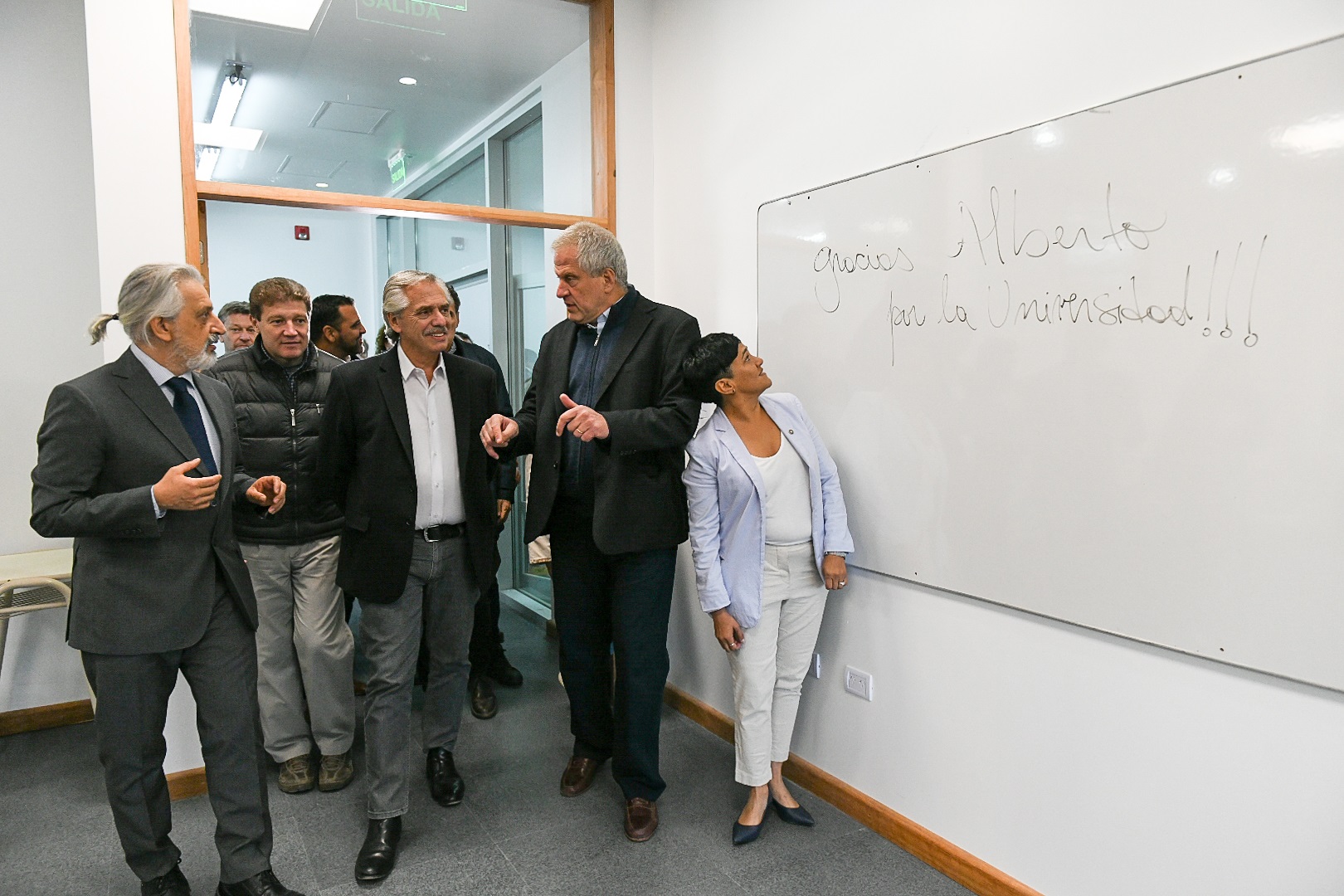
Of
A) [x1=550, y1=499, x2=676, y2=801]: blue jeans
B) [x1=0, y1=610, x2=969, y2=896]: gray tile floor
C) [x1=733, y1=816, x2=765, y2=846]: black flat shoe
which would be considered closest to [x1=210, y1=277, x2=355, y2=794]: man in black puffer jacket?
[x1=0, y1=610, x2=969, y2=896]: gray tile floor

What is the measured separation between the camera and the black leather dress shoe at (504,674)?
377 cm

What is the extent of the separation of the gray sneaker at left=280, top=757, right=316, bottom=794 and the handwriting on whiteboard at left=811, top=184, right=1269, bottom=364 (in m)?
2.33

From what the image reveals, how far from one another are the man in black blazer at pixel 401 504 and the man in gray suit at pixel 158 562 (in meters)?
0.30

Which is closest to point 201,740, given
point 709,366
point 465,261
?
point 709,366

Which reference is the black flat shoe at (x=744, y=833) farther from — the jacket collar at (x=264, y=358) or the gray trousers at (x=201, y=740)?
the jacket collar at (x=264, y=358)

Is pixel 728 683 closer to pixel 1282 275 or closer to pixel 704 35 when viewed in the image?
pixel 1282 275

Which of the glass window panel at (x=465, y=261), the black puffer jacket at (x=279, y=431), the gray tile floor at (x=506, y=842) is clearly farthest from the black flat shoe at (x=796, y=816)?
the glass window panel at (x=465, y=261)

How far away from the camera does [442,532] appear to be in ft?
8.04

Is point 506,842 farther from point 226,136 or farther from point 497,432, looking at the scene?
point 226,136

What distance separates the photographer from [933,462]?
2295 mm

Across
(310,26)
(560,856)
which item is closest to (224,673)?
(560,856)

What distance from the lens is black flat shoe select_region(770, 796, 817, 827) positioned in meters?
2.57

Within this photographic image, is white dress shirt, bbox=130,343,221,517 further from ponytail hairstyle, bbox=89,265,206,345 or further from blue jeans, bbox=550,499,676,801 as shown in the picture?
blue jeans, bbox=550,499,676,801

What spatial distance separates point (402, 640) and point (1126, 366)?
198cm
